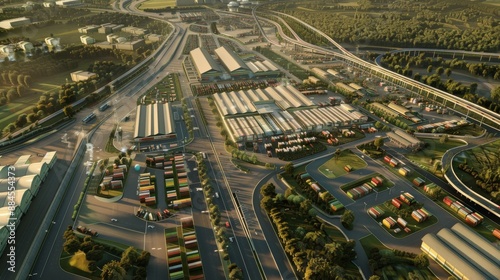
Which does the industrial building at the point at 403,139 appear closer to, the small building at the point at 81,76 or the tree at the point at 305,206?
the tree at the point at 305,206

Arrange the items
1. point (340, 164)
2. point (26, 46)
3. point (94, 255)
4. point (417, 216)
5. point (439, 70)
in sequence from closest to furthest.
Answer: point (94, 255) < point (417, 216) < point (340, 164) < point (439, 70) < point (26, 46)

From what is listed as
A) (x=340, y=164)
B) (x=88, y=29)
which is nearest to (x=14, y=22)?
(x=88, y=29)

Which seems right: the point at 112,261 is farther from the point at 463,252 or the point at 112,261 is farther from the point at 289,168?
the point at 463,252

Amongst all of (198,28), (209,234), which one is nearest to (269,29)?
(198,28)

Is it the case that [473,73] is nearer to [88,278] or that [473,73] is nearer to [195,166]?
[195,166]

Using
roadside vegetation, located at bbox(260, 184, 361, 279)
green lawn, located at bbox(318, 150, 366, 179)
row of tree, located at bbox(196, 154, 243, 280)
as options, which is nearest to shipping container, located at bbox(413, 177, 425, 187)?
green lawn, located at bbox(318, 150, 366, 179)
